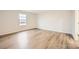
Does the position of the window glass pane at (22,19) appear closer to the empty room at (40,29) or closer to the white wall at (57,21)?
the empty room at (40,29)

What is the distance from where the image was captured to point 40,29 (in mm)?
1462

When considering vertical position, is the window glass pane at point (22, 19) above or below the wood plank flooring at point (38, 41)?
above

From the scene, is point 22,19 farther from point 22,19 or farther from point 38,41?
point 38,41

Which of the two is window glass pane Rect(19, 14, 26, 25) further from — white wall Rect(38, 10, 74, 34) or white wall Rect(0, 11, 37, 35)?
white wall Rect(38, 10, 74, 34)

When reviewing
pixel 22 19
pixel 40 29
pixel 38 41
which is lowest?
pixel 38 41

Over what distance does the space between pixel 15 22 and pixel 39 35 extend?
0.28m

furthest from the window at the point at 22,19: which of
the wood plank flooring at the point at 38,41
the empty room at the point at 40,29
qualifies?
the wood plank flooring at the point at 38,41

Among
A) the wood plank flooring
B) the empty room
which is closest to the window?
the empty room

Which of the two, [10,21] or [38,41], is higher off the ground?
[10,21]

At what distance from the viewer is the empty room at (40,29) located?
143 cm

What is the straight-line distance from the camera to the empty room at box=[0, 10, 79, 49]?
56.2 inches

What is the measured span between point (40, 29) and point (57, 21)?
19cm

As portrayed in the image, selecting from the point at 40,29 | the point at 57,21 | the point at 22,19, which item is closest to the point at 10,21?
the point at 22,19
